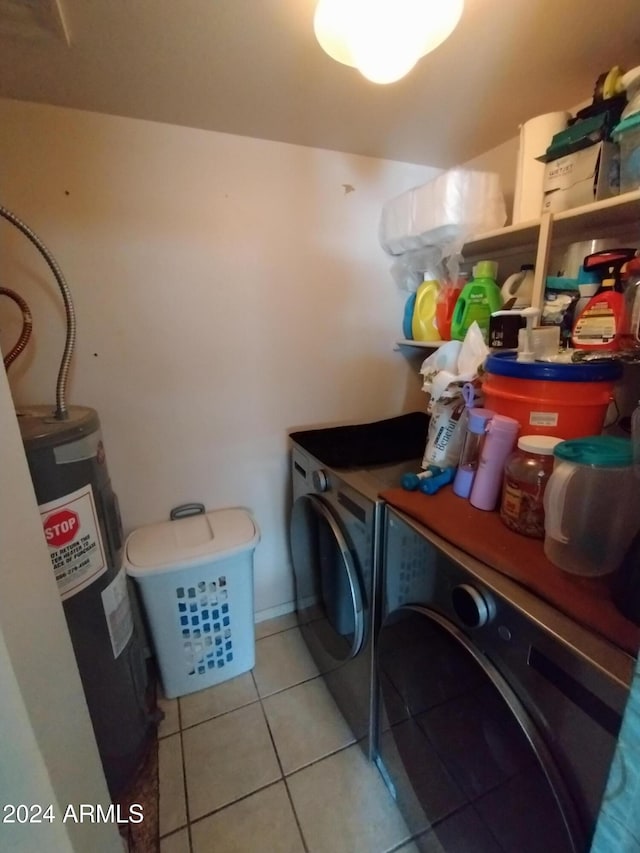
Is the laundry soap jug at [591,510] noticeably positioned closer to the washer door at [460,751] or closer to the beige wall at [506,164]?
the washer door at [460,751]

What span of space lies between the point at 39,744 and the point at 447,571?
2.33 feet

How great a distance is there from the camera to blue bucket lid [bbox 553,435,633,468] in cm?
58

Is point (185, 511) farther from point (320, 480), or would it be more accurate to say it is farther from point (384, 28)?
point (384, 28)

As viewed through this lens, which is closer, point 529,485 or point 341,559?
point 529,485

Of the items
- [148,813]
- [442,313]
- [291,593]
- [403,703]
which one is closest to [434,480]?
[403,703]

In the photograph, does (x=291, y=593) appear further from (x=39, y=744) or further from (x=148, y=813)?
(x=39, y=744)

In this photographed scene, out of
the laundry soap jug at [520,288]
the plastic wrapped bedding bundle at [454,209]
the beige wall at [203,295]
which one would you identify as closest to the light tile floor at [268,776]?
the beige wall at [203,295]

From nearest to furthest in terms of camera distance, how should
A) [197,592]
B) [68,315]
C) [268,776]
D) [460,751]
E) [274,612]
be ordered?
1. [460,751]
2. [68,315]
3. [268,776]
4. [197,592]
5. [274,612]

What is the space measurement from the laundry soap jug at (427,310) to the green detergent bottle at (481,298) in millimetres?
205

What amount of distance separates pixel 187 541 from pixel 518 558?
1062mm

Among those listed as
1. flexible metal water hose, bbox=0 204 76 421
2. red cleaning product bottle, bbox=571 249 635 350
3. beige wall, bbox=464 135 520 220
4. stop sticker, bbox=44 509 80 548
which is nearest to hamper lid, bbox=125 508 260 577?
stop sticker, bbox=44 509 80 548

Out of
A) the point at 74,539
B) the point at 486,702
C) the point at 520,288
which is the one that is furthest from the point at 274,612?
the point at 520,288

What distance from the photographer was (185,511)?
144cm

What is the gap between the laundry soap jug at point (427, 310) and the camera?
144 cm
